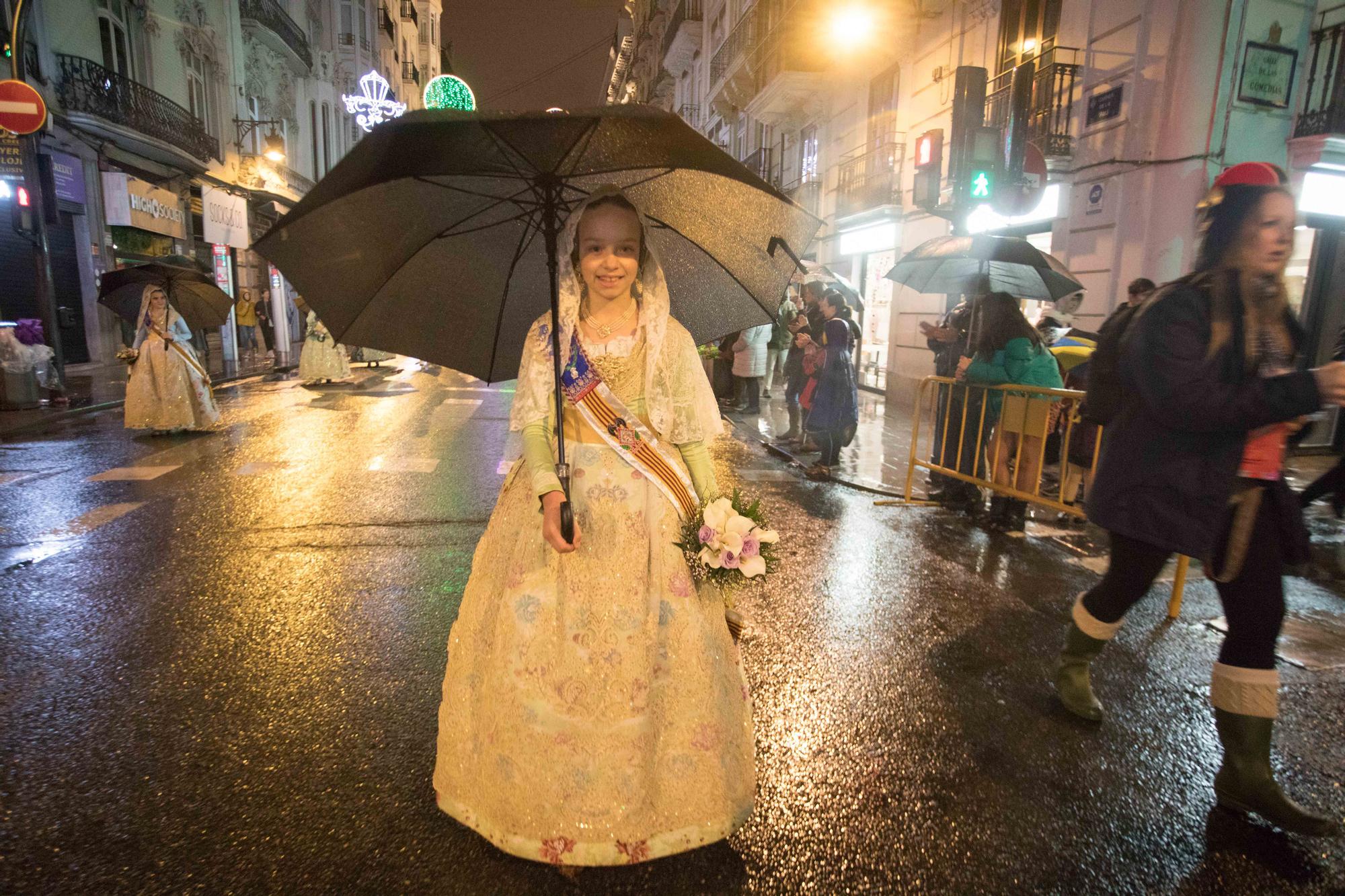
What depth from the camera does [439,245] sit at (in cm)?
245

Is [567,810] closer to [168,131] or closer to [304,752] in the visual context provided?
[304,752]

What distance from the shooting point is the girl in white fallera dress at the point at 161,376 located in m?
9.12

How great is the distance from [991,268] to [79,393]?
14.1 m

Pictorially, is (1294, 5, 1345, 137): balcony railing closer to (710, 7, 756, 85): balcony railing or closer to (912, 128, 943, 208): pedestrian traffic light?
(912, 128, 943, 208): pedestrian traffic light

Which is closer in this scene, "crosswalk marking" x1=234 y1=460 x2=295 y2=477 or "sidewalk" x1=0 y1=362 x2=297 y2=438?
"crosswalk marking" x1=234 y1=460 x2=295 y2=477

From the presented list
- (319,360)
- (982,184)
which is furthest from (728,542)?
(319,360)

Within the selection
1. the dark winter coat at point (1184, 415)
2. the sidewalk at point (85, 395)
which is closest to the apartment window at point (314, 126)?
the sidewalk at point (85, 395)

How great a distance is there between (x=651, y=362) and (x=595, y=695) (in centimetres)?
94

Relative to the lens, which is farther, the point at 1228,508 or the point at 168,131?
the point at 168,131

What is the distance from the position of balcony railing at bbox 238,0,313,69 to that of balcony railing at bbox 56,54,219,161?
18.4ft

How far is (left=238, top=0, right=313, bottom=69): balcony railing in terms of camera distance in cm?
2480

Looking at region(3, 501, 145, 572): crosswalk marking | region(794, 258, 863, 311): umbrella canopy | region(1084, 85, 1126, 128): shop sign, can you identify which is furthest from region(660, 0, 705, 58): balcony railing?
region(3, 501, 145, 572): crosswalk marking

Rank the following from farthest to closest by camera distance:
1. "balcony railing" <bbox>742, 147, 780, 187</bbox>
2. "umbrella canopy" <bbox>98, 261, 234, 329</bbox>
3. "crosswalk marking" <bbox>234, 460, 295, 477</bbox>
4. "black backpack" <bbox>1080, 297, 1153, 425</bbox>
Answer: "balcony railing" <bbox>742, 147, 780, 187</bbox>, "umbrella canopy" <bbox>98, 261, 234, 329</bbox>, "crosswalk marking" <bbox>234, 460, 295, 477</bbox>, "black backpack" <bbox>1080, 297, 1153, 425</bbox>

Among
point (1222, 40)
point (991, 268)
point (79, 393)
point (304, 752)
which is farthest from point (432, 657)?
point (79, 393)
